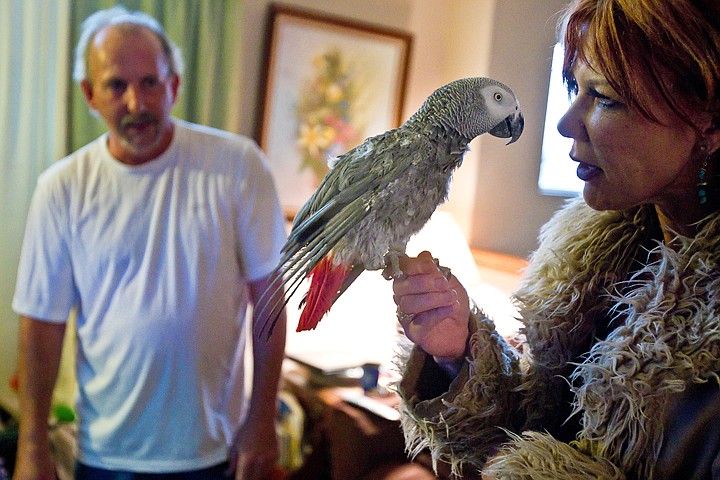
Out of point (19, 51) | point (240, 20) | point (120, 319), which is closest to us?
point (120, 319)

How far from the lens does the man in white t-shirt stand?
1.22m

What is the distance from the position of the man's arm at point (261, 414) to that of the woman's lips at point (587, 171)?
0.84 meters

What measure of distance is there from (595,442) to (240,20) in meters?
1.97

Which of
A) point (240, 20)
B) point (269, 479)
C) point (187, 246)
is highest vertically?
point (240, 20)

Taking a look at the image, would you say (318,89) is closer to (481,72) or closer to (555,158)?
(481,72)

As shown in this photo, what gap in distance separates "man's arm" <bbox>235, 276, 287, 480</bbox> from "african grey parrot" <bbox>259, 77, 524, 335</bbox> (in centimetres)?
67

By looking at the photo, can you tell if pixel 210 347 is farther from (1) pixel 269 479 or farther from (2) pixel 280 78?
(2) pixel 280 78

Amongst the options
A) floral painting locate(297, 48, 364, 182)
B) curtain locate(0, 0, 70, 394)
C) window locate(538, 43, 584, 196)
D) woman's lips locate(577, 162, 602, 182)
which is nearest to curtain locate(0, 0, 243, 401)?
curtain locate(0, 0, 70, 394)

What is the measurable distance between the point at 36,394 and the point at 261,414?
0.48 meters

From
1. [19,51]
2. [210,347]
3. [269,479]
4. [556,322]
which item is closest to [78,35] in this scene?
[19,51]

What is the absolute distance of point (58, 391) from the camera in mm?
1972

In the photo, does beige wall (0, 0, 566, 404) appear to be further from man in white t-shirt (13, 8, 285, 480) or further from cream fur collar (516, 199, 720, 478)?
man in white t-shirt (13, 8, 285, 480)

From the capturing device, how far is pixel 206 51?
209 centimetres

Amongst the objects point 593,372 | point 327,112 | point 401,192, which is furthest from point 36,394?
point 327,112
